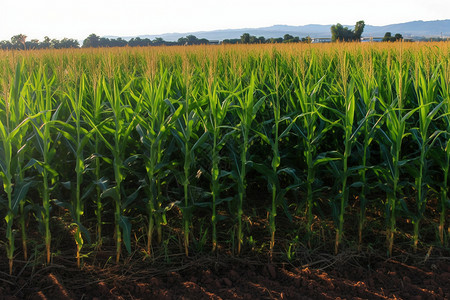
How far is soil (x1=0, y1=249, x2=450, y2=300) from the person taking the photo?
9.86ft

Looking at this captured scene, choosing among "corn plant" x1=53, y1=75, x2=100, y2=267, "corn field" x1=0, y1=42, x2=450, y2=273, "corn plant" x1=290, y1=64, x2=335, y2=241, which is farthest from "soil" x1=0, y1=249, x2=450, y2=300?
"corn plant" x1=290, y1=64, x2=335, y2=241

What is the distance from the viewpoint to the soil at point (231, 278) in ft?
9.86

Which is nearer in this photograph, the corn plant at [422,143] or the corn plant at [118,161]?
the corn plant at [118,161]

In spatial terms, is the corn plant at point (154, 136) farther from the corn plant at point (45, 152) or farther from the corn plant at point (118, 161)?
the corn plant at point (45, 152)

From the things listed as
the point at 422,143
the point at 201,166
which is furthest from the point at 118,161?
the point at 422,143

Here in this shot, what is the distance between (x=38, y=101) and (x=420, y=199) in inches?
119

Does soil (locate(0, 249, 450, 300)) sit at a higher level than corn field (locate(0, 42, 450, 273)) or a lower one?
lower

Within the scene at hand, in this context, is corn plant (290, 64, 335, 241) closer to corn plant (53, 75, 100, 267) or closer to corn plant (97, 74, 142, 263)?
corn plant (97, 74, 142, 263)

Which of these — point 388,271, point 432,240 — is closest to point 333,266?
point 388,271

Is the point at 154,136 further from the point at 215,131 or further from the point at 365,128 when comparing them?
the point at 365,128

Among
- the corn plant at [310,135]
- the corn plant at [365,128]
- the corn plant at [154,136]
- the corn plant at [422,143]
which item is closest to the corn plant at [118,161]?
the corn plant at [154,136]

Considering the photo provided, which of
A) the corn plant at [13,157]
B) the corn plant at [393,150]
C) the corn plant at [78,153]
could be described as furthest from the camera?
the corn plant at [393,150]

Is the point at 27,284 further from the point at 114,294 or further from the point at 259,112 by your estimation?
the point at 259,112

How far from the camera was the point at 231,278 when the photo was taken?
317 cm
